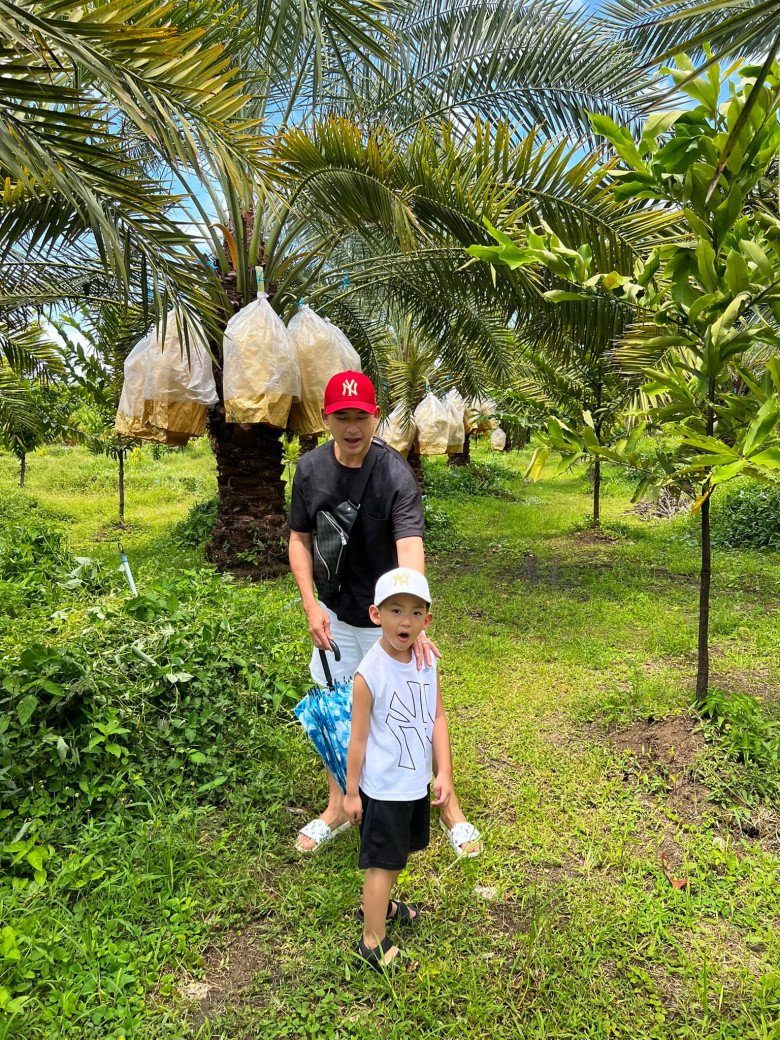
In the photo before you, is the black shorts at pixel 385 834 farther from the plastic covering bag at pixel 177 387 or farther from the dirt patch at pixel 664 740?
the plastic covering bag at pixel 177 387

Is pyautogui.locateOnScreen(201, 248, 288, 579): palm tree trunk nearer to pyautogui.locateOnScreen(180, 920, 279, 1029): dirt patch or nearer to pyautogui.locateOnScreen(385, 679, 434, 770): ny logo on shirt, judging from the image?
pyautogui.locateOnScreen(180, 920, 279, 1029): dirt patch

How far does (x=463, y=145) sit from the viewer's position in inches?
197

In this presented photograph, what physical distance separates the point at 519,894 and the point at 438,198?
13.5ft

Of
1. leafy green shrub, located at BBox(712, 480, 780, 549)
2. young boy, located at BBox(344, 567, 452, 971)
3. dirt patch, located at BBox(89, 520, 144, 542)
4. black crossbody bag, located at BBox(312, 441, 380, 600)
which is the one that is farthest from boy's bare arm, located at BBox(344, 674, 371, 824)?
dirt patch, located at BBox(89, 520, 144, 542)

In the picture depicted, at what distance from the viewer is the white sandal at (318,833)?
261 centimetres

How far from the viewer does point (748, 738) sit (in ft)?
9.86

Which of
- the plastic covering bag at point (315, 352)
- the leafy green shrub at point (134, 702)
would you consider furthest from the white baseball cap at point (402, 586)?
the plastic covering bag at point (315, 352)

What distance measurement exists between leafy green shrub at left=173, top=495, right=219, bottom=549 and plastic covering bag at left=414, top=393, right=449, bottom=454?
22.6ft

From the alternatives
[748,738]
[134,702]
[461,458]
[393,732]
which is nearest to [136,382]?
[134,702]

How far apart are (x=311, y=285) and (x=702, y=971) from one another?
5.90m

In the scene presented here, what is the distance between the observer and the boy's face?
1878 millimetres

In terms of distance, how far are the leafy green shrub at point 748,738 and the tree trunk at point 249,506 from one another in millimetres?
4301

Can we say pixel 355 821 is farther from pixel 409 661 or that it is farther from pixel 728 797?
pixel 728 797

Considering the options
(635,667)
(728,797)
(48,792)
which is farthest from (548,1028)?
(635,667)
